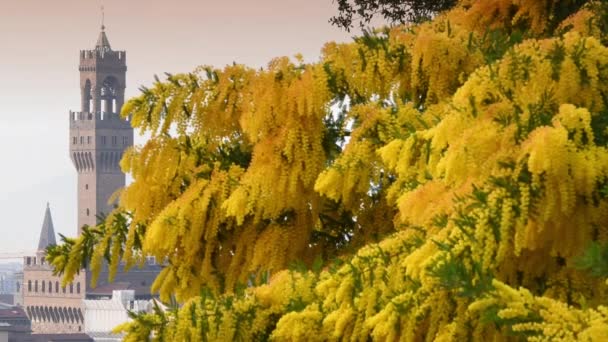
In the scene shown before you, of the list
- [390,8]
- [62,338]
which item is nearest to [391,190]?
[390,8]

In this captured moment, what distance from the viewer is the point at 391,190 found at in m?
9.84

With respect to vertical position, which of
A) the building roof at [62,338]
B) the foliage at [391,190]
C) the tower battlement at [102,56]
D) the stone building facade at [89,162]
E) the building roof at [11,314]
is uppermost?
the tower battlement at [102,56]

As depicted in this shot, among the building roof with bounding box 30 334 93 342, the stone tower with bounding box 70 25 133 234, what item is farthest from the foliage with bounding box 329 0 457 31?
the stone tower with bounding box 70 25 133 234

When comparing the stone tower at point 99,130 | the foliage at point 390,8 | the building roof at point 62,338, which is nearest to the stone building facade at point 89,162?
the stone tower at point 99,130

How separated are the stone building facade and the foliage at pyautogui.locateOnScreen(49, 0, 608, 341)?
124 metres

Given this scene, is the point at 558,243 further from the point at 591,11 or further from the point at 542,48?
the point at 591,11

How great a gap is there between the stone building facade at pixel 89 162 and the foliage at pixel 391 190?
12420 centimetres

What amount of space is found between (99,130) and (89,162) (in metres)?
2.68

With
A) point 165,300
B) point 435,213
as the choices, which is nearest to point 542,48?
point 435,213

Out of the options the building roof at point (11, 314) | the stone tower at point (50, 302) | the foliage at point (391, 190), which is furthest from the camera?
the stone tower at point (50, 302)

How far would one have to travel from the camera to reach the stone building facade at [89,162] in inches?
5399

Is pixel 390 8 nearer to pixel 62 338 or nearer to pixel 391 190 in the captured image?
pixel 391 190

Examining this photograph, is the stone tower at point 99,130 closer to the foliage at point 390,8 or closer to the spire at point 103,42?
the spire at point 103,42

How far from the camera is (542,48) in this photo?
30.5ft
